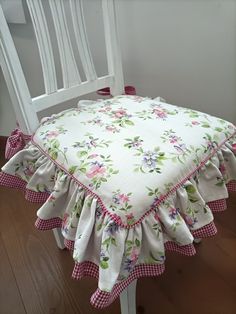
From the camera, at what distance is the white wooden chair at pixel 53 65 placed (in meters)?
0.59

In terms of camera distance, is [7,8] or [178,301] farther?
[7,8]

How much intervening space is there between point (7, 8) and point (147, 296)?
3.33 feet

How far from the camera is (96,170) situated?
0.48 metres

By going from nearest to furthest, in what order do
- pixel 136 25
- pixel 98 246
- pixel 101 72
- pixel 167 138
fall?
pixel 98 246 < pixel 167 138 < pixel 136 25 < pixel 101 72

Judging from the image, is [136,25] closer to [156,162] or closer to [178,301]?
[156,162]

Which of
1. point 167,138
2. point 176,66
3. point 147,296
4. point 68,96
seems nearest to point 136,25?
point 176,66

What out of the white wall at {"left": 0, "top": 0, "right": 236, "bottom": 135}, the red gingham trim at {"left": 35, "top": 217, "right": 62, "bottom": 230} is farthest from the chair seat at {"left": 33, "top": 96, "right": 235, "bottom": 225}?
the white wall at {"left": 0, "top": 0, "right": 236, "bottom": 135}

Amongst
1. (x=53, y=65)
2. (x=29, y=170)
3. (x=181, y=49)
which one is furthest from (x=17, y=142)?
A: (x=181, y=49)

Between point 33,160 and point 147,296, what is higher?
point 33,160

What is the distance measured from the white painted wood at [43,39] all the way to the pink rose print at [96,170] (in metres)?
0.30

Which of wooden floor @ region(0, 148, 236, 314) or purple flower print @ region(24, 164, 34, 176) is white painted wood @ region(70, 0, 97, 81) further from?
wooden floor @ region(0, 148, 236, 314)

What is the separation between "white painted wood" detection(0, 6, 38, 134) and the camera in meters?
0.58

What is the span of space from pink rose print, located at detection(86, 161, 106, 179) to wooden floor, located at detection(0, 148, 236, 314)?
16.6 inches

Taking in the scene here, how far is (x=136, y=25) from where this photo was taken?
2.96ft
